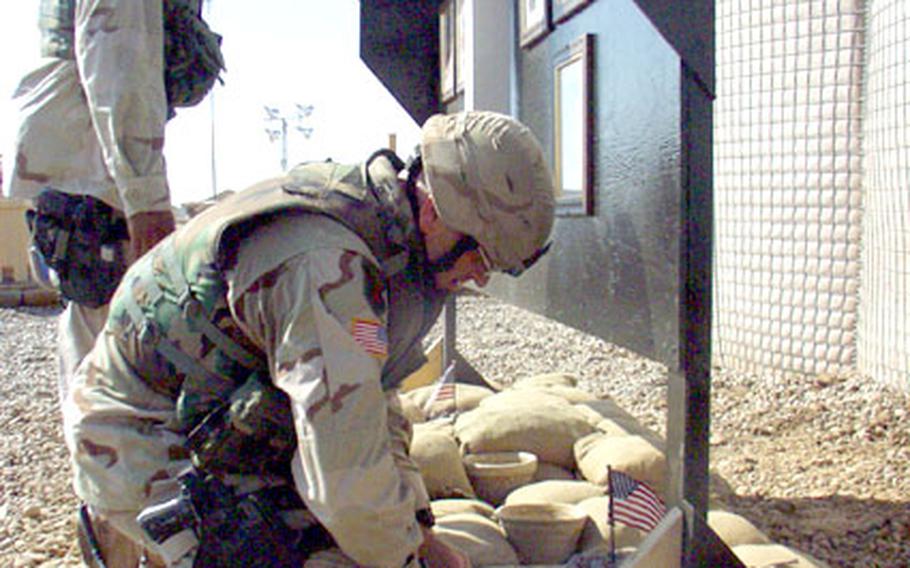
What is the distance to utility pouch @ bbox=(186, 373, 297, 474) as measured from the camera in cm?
193

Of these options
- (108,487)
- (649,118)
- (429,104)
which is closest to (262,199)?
(108,487)

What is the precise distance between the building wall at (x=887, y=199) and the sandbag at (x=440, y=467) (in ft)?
10.1

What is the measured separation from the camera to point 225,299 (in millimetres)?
1932

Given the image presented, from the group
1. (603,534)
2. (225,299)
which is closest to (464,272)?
(225,299)

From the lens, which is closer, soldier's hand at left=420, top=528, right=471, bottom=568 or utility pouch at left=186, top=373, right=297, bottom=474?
utility pouch at left=186, top=373, right=297, bottom=474

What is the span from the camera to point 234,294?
1.86m

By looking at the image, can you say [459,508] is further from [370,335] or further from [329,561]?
[370,335]

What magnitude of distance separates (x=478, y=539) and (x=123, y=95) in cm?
164

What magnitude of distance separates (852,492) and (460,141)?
3.13m

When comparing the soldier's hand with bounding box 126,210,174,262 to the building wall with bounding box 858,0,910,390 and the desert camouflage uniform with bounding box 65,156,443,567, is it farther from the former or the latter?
the building wall with bounding box 858,0,910,390

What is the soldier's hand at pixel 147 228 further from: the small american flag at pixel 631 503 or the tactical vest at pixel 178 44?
the small american flag at pixel 631 503

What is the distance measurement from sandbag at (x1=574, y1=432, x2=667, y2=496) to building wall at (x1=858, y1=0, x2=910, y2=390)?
2.53 m

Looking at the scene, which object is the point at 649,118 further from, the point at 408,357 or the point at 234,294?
the point at 234,294

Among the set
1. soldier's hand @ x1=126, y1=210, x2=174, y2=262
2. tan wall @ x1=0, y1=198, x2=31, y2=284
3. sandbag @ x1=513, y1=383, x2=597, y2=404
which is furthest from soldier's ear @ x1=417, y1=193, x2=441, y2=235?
tan wall @ x1=0, y1=198, x2=31, y2=284
